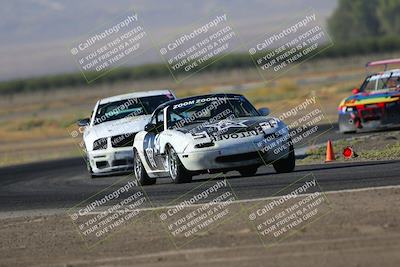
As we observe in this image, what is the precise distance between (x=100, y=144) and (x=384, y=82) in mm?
7119

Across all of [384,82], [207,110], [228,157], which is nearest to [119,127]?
[207,110]

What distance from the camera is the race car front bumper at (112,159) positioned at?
19234mm

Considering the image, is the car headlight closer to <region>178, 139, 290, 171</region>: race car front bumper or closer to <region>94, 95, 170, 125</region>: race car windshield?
<region>94, 95, 170, 125</region>: race car windshield

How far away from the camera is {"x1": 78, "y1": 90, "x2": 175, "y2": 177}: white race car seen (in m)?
19.2

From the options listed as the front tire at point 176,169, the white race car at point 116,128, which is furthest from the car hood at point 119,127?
the front tire at point 176,169

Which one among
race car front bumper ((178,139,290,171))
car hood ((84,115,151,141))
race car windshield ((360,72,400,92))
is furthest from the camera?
race car windshield ((360,72,400,92))

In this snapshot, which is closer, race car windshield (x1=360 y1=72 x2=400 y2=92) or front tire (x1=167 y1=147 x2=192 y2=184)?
front tire (x1=167 y1=147 x2=192 y2=184)

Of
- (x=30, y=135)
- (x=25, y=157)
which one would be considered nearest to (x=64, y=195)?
(x=25, y=157)

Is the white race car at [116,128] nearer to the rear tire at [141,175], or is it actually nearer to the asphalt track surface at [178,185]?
the asphalt track surface at [178,185]

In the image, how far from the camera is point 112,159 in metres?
19.3

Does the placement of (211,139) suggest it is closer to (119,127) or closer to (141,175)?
(141,175)

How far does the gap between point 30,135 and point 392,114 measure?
29204 millimetres

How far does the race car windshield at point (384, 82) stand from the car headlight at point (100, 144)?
22.9ft

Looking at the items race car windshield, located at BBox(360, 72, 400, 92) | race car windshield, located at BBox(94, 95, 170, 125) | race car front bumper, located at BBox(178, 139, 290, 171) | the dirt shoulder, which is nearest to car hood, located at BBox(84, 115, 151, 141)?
race car windshield, located at BBox(94, 95, 170, 125)
